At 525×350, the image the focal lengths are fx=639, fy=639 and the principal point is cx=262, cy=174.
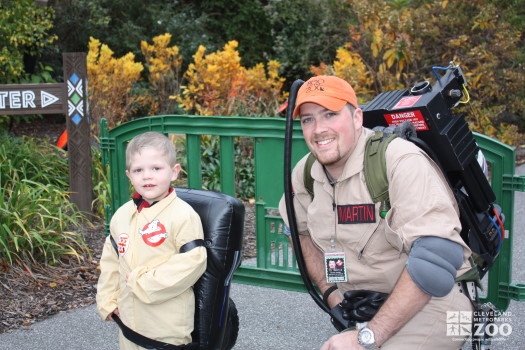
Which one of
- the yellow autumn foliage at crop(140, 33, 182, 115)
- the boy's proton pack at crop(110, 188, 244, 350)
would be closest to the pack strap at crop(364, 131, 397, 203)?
the boy's proton pack at crop(110, 188, 244, 350)

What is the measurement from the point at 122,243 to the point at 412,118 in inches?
58.0

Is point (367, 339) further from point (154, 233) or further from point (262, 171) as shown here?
point (262, 171)

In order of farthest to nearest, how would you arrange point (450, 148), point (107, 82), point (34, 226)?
point (107, 82)
point (34, 226)
point (450, 148)

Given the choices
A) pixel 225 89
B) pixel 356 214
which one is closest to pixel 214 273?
pixel 356 214

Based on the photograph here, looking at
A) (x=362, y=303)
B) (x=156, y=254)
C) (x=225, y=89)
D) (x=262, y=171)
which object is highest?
(x=225, y=89)

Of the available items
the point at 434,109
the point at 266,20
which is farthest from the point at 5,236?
the point at 266,20

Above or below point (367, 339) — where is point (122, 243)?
above

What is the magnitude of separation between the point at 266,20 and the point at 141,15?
2.66m

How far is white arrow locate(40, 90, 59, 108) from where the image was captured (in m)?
6.50

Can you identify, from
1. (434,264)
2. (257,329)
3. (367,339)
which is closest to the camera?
(434,264)

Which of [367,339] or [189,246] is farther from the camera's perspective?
[189,246]

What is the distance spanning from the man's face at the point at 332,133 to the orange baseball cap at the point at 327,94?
0.04 m

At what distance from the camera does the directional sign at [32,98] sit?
6410 mm

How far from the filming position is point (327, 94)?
9.00 feet
